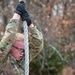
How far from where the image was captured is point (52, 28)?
456 inches

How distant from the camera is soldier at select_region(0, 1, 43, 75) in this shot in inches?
159

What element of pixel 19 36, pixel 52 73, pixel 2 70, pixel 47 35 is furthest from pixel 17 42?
pixel 52 73

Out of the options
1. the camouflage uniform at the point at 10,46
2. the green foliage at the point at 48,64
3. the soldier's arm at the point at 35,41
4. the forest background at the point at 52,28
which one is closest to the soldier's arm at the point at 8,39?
the camouflage uniform at the point at 10,46

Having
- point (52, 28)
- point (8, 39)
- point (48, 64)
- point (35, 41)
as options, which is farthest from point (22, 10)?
point (48, 64)

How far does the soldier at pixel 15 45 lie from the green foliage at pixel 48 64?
7191mm

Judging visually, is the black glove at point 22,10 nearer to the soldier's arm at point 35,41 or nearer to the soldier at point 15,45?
the soldier at point 15,45

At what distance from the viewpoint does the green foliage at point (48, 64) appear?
1184cm

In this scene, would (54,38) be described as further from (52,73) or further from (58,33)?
(52,73)

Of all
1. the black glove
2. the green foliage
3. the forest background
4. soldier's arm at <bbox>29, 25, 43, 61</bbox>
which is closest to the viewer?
the black glove

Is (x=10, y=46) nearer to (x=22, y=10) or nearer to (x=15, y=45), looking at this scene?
(x=15, y=45)

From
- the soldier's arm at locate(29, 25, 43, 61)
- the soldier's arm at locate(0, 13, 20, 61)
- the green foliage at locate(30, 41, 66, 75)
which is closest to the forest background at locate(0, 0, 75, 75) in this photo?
the green foliage at locate(30, 41, 66, 75)

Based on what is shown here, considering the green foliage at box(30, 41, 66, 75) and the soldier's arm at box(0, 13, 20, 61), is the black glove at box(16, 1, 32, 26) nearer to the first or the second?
the soldier's arm at box(0, 13, 20, 61)

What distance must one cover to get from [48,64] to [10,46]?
26.9ft

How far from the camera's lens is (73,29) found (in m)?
11.8
